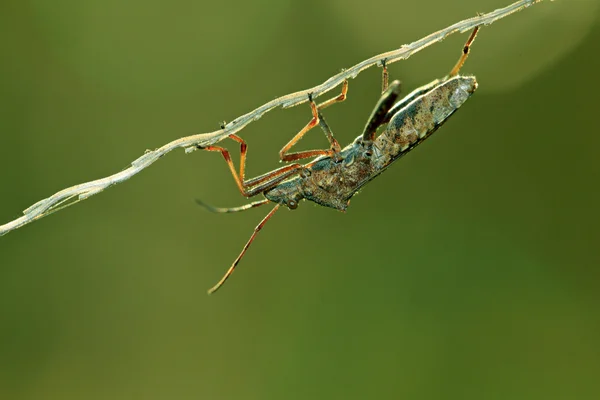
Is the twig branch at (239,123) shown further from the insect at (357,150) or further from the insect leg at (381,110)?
the insect at (357,150)

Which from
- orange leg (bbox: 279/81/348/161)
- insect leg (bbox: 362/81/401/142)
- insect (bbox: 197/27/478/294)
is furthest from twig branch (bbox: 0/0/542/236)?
orange leg (bbox: 279/81/348/161)

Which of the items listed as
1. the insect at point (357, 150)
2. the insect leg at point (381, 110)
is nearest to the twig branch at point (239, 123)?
the insect leg at point (381, 110)

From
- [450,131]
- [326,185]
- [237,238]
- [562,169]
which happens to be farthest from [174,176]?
[562,169]

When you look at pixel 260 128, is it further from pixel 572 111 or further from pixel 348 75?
pixel 348 75

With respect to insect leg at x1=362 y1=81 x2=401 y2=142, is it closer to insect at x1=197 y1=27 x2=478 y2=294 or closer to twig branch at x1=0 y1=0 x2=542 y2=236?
insect at x1=197 y1=27 x2=478 y2=294

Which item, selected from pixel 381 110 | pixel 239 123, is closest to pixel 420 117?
pixel 381 110
